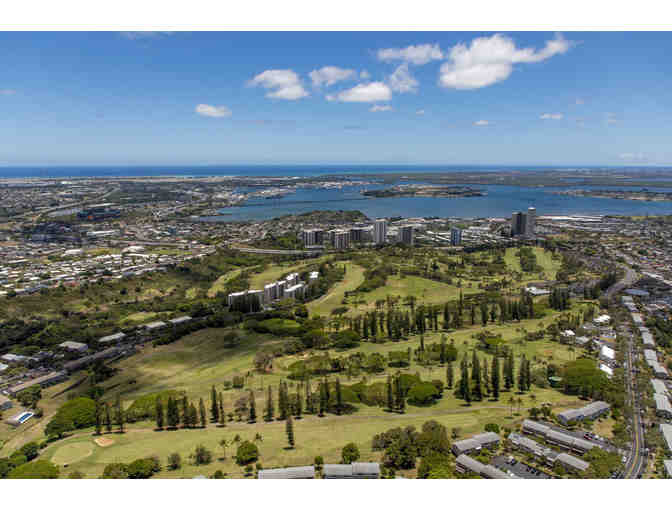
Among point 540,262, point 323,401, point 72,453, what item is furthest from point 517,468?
point 540,262

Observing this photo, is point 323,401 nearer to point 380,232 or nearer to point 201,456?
point 201,456

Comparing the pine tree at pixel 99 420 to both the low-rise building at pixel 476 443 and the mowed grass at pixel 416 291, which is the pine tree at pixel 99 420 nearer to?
the low-rise building at pixel 476 443

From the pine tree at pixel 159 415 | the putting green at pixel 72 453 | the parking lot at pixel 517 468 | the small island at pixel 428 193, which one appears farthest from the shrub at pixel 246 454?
the small island at pixel 428 193

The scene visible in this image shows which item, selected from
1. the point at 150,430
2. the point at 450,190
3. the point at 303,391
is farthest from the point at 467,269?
the point at 450,190

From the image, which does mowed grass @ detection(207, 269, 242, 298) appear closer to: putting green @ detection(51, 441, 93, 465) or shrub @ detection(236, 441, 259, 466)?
putting green @ detection(51, 441, 93, 465)

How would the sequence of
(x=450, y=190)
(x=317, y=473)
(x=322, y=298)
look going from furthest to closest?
(x=450, y=190) → (x=322, y=298) → (x=317, y=473)

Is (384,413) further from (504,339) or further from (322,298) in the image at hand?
(322,298)
